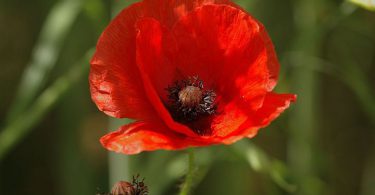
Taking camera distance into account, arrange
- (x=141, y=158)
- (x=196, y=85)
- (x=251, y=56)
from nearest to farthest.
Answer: (x=251, y=56), (x=196, y=85), (x=141, y=158)

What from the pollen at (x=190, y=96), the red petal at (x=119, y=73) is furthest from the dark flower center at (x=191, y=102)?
the red petal at (x=119, y=73)

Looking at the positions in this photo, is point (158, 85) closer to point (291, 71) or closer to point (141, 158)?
point (141, 158)

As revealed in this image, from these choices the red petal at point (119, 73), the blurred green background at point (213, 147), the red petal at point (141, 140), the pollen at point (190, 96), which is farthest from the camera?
the blurred green background at point (213, 147)

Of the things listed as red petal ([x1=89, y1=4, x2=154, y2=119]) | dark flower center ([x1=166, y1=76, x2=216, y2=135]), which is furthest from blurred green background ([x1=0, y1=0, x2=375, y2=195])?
red petal ([x1=89, y1=4, x2=154, y2=119])

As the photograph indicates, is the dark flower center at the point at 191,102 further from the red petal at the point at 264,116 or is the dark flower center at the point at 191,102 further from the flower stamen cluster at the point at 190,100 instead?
the red petal at the point at 264,116

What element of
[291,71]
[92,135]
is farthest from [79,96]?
[291,71]

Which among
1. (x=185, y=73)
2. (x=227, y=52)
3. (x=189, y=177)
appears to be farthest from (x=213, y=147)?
(x=189, y=177)
